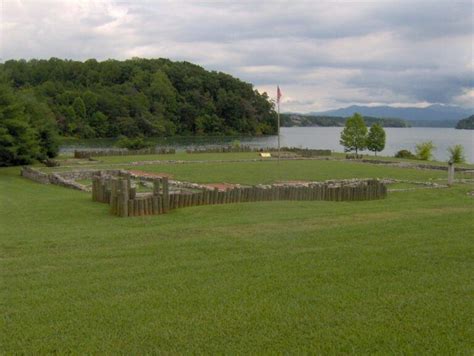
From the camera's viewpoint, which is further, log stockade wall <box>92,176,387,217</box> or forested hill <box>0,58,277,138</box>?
forested hill <box>0,58,277,138</box>

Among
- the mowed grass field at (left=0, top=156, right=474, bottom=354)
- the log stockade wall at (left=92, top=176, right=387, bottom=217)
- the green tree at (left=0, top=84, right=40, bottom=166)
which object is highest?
the green tree at (left=0, top=84, right=40, bottom=166)

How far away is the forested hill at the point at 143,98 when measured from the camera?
11494 cm

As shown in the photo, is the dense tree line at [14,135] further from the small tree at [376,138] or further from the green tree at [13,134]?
the small tree at [376,138]

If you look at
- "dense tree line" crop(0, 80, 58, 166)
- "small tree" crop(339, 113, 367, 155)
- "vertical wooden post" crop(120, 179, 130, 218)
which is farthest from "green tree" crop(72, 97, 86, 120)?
"vertical wooden post" crop(120, 179, 130, 218)

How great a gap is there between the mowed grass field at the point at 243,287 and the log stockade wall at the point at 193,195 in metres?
2.18

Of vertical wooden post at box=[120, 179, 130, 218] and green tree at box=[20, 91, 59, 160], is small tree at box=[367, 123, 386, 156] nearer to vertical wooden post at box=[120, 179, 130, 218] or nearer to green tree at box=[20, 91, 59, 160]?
green tree at box=[20, 91, 59, 160]

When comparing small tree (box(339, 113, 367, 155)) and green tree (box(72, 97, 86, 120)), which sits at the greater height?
green tree (box(72, 97, 86, 120))

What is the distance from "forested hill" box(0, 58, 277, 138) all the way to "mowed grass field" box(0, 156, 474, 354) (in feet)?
340

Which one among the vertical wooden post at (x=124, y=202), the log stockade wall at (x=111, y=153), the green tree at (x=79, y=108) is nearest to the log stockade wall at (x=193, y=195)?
the vertical wooden post at (x=124, y=202)

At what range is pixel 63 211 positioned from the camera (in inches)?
613

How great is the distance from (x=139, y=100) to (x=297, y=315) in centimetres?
12258

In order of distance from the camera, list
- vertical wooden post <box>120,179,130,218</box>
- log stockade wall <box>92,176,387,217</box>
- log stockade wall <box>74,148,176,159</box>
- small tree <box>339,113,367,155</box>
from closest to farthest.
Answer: vertical wooden post <box>120,179,130,218</box> → log stockade wall <box>92,176,387,217</box> → log stockade wall <box>74,148,176,159</box> → small tree <box>339,113,367,155</box>

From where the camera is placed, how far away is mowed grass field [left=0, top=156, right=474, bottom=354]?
534 centimetres

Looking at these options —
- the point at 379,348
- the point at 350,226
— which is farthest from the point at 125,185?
the point at 379,348
